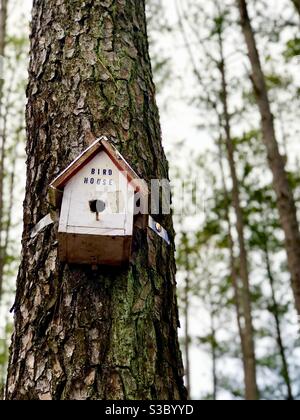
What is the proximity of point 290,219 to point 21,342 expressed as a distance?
3834 millimetres

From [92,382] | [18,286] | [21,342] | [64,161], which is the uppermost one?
[64,161]

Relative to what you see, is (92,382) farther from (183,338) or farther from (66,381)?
(183,338)

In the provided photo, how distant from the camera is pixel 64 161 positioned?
1395 mm

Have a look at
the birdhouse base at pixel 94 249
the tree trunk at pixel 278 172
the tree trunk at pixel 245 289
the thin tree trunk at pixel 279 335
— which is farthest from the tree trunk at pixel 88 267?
the thin tree trunk at pixel 279 335

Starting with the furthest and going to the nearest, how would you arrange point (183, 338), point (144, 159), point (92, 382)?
point (183, 338), point (144, 159), point (92, 382)

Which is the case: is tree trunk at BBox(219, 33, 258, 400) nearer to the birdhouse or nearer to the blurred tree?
the blurred tree

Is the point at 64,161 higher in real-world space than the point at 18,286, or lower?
higher

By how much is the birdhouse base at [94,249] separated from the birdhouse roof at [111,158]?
127mm

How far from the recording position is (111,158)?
132cm

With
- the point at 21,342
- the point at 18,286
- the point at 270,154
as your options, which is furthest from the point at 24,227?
the point at 270,154

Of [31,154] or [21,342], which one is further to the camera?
[31,154]

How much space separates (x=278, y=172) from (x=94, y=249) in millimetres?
4029

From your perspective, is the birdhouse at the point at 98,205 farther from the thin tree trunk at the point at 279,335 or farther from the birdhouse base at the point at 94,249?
the thin tree trunk at the point at 279,335

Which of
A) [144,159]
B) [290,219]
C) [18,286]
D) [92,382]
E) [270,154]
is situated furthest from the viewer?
[270,154]
